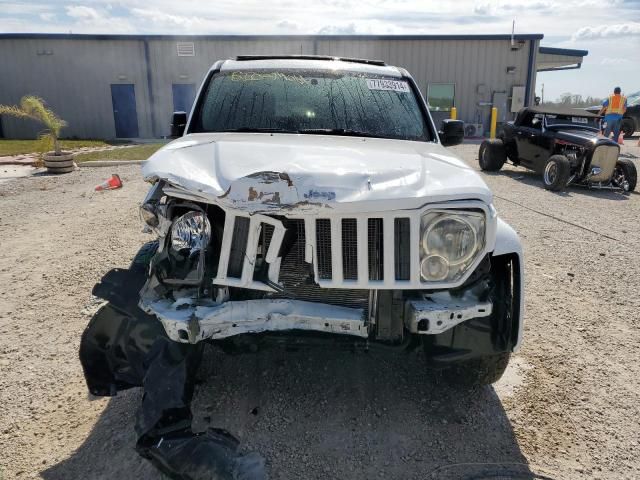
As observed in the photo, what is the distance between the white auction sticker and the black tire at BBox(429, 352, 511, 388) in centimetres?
221

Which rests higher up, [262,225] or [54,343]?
[262,225]

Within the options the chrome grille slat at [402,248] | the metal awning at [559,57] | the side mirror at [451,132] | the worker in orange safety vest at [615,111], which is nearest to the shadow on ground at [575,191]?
the worker in orange safety vest at [615,111]

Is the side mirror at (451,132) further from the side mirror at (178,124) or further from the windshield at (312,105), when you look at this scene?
the side mirror at (178,124)

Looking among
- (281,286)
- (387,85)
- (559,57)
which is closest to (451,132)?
(387,85)

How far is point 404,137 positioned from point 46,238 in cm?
472

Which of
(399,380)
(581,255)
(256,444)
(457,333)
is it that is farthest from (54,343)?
(581,255)

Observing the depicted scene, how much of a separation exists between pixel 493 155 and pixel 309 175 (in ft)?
35.3

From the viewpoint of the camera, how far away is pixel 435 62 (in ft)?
71.0

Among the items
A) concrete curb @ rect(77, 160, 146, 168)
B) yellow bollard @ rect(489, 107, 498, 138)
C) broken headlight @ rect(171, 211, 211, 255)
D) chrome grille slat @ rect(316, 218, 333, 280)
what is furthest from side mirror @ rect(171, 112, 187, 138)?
yellow bollard @ rect(489, 107, 498, 138)

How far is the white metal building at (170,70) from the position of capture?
2048cm

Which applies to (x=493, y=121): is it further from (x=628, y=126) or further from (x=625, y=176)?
(x=625, y=176)

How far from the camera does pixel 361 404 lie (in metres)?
3.06

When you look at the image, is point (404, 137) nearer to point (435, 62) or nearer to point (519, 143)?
point (519, 143)

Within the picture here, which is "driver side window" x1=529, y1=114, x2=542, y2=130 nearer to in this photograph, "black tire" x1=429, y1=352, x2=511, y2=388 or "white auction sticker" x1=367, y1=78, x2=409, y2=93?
"white auction sticker" x1=367, y1=78, x2=409, y2=93
